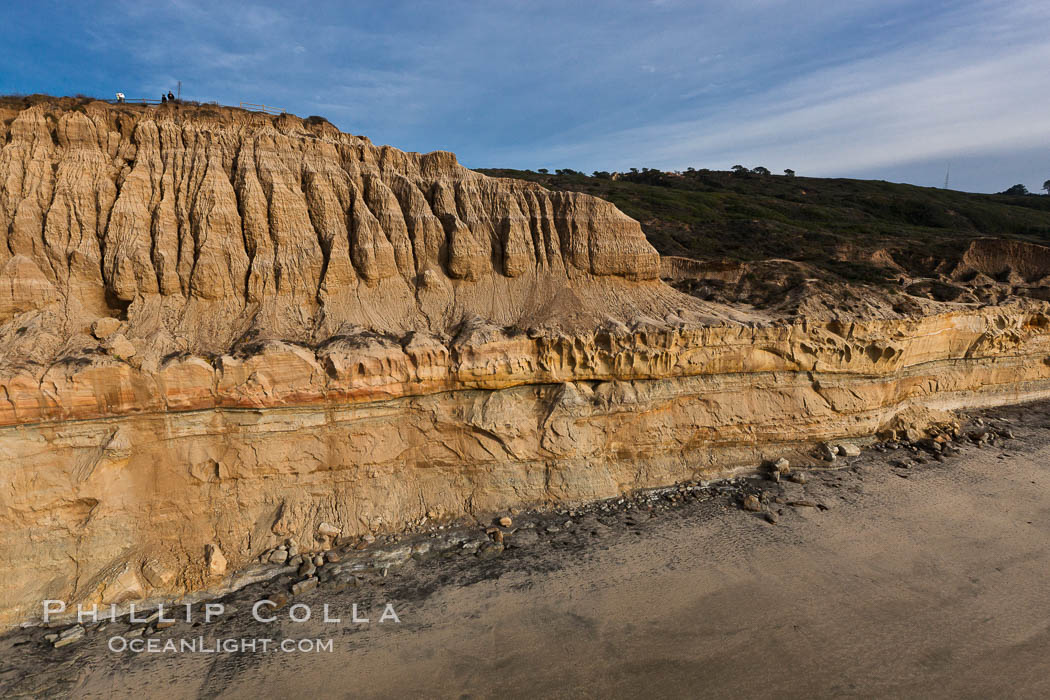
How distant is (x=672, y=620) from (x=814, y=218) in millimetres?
43955

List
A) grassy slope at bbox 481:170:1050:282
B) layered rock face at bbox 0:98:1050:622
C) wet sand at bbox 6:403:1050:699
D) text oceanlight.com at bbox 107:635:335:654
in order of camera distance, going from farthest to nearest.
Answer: grassy slope at bbox 481:170:1050:282
layered rock face at bbox 0:98:1050:622
text oceanlight.com at bbox 107:635:335:654
wet sand at bbox 6:403:1050:699

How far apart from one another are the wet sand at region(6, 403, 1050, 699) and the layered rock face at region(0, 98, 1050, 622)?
5.48ft

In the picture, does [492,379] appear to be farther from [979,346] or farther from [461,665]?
[979,346]

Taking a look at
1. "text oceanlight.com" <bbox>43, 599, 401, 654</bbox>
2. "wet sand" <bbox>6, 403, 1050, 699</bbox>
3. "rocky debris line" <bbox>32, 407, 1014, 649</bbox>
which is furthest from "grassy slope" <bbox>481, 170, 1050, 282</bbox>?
"text oceanlight.com" <bbox>43, 599, 401, 654</bbox>

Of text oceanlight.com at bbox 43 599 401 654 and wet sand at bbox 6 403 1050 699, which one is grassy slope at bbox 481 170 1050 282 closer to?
wet sand at bbox 6 403 1050 699

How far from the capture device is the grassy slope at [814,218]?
87.4 feet

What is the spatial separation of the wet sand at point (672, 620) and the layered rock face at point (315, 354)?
5.48 ft

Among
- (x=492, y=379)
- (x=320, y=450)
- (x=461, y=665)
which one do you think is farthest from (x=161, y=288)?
(x=461, y=665)

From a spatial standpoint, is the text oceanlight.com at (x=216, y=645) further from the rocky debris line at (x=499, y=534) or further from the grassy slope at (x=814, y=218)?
the grassy slope at (x=814, y=218)

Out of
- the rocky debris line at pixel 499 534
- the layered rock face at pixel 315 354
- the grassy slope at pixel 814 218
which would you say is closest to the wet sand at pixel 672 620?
the rocky debris line at pixel 499 534

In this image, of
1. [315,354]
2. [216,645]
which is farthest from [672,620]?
[315,354]

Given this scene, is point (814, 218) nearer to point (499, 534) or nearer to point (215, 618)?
point (499, 534)

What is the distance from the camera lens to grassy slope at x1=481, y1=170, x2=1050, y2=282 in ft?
87.4

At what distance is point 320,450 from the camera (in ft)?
37.8
